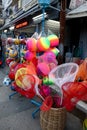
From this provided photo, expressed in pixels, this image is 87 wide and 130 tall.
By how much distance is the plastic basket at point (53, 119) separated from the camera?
356 cm

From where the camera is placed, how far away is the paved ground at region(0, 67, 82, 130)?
4168 mm

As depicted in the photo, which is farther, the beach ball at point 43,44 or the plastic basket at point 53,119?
the beach ball at point 43,44

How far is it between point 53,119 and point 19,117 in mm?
1333

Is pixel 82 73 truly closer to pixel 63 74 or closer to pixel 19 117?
pixel 63 74

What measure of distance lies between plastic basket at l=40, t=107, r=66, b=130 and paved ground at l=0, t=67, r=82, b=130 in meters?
0.48

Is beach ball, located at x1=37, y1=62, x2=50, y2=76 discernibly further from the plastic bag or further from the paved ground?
the paved ground

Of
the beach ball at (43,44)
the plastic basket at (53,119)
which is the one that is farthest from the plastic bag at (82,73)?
the beach ball at (43,44)

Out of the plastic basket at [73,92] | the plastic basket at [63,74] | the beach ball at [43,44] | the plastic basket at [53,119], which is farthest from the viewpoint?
the beach ball at [43,44]

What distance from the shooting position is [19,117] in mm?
4613

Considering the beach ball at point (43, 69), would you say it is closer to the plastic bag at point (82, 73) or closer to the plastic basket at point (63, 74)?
the plastic basket at point (63, 74)

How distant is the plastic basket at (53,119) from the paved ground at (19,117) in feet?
1.58

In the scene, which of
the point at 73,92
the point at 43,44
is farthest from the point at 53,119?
the point at 43,44

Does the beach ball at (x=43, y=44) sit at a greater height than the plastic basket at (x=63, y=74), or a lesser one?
greater

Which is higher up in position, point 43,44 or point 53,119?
point 43,44
